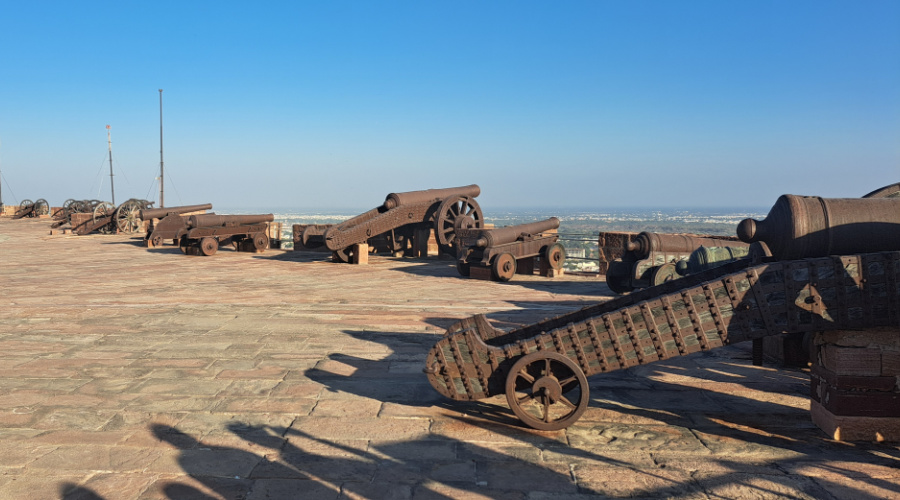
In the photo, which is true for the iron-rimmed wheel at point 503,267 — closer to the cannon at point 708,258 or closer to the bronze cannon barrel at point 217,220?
the cannon at point 708,258

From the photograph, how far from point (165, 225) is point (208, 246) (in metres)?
2.87

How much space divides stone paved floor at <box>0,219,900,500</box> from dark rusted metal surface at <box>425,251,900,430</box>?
1.00ft

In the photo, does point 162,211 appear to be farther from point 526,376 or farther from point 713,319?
point 713,319

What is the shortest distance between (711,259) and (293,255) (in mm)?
12270

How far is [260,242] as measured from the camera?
18.7 m

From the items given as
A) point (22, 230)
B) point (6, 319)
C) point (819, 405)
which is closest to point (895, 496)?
point (819, 405)

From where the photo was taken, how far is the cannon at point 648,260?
949 centimetres

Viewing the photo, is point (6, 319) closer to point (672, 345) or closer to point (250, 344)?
point (250, 344)

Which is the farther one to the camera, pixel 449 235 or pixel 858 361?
pixel 449 235

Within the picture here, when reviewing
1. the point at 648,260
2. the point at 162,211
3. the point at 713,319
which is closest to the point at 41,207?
the point at 162,211

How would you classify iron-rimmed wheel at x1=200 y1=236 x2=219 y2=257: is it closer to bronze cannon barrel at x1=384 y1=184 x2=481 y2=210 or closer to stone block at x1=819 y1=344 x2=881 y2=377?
bronze cannon barrel at x1=384 y1=184 x2=481 y2=210

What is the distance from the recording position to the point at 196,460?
12.0 ft

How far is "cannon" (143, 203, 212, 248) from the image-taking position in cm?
1897

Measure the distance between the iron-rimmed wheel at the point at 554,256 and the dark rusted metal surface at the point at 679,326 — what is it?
8.70 m
